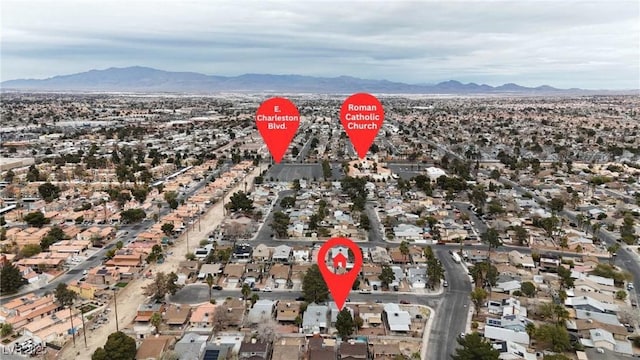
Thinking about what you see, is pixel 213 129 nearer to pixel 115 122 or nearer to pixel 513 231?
pixel 115 122

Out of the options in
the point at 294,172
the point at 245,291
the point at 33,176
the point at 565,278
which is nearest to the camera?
the point at 245,291

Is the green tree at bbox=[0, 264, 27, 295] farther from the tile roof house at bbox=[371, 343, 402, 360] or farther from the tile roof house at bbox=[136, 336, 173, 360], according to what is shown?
the tile roof house at bbox=[371, 343, 402, 360]

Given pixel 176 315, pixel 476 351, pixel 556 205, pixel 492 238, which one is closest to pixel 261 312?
pixel 176 315

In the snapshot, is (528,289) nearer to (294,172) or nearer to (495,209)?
(495,209)

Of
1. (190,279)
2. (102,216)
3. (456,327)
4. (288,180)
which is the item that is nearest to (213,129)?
(288,180)

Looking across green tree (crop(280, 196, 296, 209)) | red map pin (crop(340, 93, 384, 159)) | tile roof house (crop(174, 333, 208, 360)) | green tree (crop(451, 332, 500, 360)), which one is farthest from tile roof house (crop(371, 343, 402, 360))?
green tree (crop(280, 196, 296, 209))
